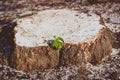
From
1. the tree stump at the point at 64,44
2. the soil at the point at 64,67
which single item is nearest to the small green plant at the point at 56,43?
the tree stump at the point at 64,44

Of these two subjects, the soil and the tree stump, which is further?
the soil

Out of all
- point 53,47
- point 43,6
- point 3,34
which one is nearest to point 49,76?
point 53,47

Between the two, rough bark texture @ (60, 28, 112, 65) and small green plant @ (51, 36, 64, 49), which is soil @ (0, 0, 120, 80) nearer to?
rough bark texture @ (60, 28, 112, 65)

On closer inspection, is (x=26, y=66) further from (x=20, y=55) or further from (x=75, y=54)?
(x=75, y=54)

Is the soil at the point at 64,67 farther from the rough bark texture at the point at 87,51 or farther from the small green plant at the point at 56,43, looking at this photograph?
the small green plant at the point at 56,43

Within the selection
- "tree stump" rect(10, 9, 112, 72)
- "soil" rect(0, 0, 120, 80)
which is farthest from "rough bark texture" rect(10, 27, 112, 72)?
"soil" rect(0, 0, 120, 80)

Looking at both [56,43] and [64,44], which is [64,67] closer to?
[64,44]

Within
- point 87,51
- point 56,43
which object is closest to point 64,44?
point 56,43
